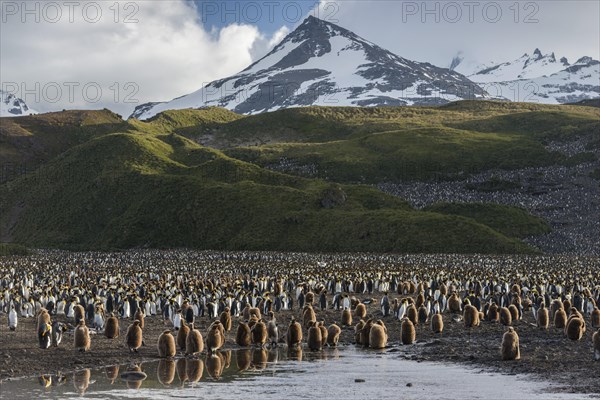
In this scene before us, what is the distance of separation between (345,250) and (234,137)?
290ft

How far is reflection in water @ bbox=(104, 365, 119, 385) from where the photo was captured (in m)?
17.6

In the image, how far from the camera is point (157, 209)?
96688 millimetres

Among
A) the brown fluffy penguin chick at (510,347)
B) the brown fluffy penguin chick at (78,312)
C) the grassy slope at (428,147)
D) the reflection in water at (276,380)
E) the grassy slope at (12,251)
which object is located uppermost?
the grassy slope at (428,147)

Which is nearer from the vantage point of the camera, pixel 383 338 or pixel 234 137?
pixel 383 338

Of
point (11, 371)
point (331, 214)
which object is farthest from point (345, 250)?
point (11, 371)

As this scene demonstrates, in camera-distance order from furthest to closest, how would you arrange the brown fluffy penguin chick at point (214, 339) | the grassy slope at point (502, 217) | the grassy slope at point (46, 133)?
1. the grassy slope at point (46, 133)
2. the grassy slope at point (502, 217)
3. the brown fluffy penguin chick at point (214, 339)

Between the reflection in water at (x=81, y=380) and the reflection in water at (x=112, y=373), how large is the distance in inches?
16.1

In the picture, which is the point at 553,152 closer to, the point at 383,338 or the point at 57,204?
the point at 57,204

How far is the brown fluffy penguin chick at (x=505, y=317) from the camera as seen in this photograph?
27.3 meters

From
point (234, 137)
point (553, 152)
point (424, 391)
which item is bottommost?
point (424, 391)

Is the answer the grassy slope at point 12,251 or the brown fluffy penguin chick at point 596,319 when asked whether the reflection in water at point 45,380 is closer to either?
the brown fluffy penguin chick at point 596,319

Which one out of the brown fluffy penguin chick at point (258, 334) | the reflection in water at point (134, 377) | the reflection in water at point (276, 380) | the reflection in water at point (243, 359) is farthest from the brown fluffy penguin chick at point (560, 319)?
the reflection in water at point (134, 377)

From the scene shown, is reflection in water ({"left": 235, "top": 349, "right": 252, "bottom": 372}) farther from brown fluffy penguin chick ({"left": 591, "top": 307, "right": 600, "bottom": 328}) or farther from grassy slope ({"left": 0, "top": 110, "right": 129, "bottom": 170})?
grassy slope ({"left": 0, "top": 110, "right": 129, "bottom": 170})

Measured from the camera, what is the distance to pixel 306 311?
86.7ft
